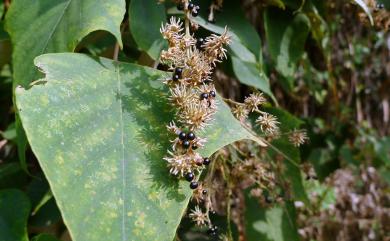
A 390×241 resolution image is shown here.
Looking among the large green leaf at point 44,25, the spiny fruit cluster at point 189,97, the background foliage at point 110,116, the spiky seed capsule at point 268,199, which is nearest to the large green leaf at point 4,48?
the background foliage at point 110,116

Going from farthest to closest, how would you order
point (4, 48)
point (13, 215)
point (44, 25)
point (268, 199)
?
point (268, 199) < point (4, 48) < point (13, 215) < point (44, 25)

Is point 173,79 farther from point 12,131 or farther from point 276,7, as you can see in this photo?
point 12,131

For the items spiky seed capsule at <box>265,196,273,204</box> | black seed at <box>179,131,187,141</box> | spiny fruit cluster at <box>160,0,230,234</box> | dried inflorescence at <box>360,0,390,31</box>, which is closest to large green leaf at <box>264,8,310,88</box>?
dried inflorescence at <box>360,0,390,31</box>

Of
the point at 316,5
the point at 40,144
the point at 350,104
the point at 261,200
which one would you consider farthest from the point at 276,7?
the point at 350,104

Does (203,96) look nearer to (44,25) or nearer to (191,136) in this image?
(191,136)

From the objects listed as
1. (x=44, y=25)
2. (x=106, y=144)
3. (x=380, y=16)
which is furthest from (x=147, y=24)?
(x=380, y=16)

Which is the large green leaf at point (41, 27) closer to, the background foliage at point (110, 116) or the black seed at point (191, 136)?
the background foliage at point (110, 116)
